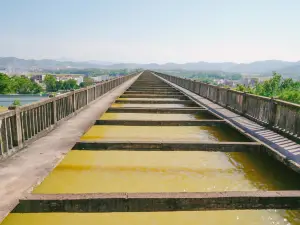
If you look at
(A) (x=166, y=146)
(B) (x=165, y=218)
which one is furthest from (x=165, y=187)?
(A) (x=166, y=146)

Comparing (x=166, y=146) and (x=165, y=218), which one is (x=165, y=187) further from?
(x=166, y=146)

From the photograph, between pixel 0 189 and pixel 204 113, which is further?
pixel 204 113

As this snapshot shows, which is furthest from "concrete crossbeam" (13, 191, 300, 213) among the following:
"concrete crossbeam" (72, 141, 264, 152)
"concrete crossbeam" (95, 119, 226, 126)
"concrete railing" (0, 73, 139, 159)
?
"concrete crossbeam" (95, 119, 226, 126)

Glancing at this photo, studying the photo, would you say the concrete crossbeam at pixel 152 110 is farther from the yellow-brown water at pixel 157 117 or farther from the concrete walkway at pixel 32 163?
the concrete walkway at pixel 32 163

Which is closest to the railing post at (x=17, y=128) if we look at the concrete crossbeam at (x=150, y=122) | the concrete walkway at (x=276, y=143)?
the concrete crossbeam at (x=150, y=122)

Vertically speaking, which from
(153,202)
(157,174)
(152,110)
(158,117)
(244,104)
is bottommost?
(158,117)

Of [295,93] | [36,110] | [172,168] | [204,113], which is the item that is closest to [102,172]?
[172,168]

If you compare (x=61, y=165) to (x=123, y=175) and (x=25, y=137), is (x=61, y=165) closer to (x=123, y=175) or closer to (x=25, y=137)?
(x=25, y=137)

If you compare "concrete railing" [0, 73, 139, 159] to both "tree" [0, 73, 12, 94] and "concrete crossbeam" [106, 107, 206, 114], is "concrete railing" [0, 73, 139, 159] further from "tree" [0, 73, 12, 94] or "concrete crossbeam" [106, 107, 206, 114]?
"tree" [0, 73, 12, 94]
